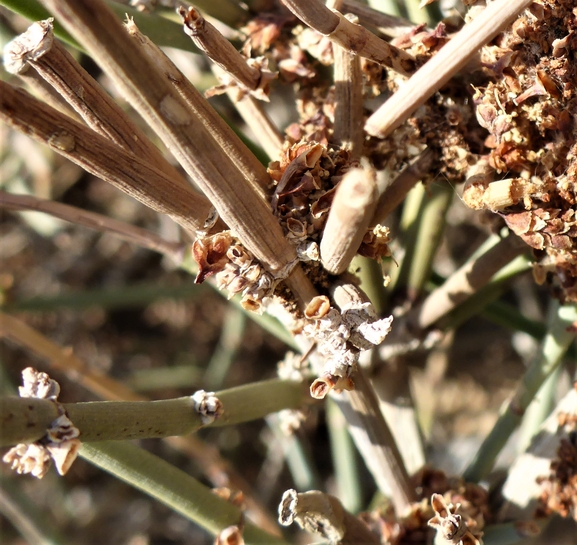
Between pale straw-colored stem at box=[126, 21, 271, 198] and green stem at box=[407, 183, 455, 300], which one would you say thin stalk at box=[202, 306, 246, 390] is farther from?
pale straw-colored stem at box=[126, 21, 271, 198]

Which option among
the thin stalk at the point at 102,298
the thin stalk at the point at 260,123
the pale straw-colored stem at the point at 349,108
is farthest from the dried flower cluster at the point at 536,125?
the thin stalk at the point at 102,298

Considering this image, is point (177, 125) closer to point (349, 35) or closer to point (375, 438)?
point (349, 35)

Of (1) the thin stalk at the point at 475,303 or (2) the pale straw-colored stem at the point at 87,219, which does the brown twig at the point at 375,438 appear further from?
(2) the pale straw-colored stem at the point at 87,219

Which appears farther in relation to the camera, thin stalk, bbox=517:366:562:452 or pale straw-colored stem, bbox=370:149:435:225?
thin stalk, bbox=517:366:562:452

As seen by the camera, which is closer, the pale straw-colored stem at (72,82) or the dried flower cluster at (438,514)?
the pale straw-colored stem at (72,82)

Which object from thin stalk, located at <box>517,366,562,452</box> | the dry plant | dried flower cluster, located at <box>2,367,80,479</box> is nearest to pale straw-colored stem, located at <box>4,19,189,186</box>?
the dry plant

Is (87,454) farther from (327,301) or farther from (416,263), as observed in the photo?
(416,263)

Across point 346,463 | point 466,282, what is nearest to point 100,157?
point 466,282
